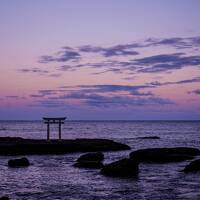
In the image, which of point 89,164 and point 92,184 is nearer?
point 92,184

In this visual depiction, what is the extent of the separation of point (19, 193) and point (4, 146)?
92.0 ft

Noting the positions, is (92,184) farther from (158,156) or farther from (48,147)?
(48,147)

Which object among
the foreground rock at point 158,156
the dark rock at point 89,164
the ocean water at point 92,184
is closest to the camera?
the ocean water at point 92,184

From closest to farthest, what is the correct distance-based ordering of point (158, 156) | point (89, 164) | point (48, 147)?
1. point (89, 164)
2. point (158, 156)
3. point (48, 147)

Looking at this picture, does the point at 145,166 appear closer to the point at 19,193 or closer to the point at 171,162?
the point at 171,162

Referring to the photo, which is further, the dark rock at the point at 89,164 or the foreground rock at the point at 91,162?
the foreground rock at the point at 91,162

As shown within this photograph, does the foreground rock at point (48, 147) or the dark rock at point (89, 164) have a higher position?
the foreground rock at point (48, 147)

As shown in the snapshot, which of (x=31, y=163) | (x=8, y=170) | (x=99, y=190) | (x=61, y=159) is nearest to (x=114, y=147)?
(x=61, y=159)

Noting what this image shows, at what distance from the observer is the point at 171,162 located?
148 feet

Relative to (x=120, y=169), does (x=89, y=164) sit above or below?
below

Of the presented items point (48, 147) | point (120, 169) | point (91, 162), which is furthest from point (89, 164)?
point (48, 147)

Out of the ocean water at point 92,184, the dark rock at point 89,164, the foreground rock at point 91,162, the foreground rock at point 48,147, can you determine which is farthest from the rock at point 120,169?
the foreground rock at point 48,147

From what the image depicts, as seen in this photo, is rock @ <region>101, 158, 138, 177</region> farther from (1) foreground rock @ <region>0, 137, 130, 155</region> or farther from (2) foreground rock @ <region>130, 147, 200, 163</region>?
(1) foreground rock @ <region>0, 137, 130, 155</region>

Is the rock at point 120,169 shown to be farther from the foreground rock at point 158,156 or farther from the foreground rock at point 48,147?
the foreground rock at point 48,147
